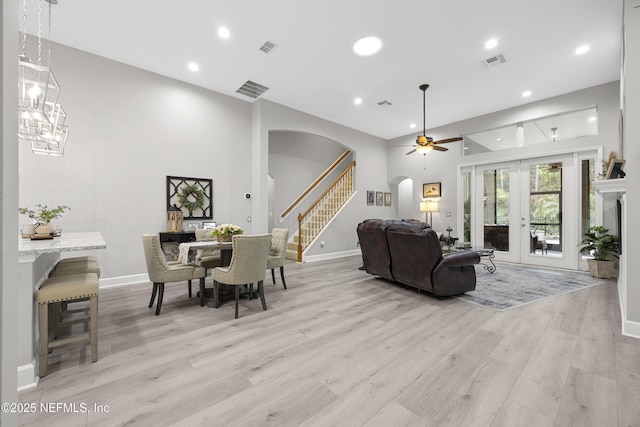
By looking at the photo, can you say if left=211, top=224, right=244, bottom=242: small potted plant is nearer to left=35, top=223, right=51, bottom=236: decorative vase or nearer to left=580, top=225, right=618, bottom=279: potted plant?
left=35, top=223, right=51, bottom=236: decorative vase

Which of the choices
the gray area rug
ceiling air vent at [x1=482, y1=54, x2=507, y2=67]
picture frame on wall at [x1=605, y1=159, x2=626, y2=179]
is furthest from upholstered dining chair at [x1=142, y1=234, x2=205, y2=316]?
ceiling air vent at [x1=482, y1=54, x2=507, y2=67]

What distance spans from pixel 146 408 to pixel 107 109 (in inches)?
187

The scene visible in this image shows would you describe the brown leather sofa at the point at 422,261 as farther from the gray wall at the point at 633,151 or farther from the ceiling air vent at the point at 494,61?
the ceiling air vent at the point at 494,61

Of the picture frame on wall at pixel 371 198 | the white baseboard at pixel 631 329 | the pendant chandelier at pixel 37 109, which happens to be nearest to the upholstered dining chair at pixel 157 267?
the pendant chandelier at pixel 37 109

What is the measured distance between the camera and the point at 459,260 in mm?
3666

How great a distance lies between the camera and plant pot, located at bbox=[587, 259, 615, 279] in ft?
16.0

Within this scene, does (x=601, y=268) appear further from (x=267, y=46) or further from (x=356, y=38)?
(x=267, y=46)

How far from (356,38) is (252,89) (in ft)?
8.32

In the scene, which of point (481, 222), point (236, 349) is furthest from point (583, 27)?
point (236, 349)

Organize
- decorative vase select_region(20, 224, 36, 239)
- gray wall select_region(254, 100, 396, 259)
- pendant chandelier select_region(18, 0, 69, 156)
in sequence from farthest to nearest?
gray wall select_region(254, 100, 396, 259), decorative vase select_region(20, 224, 36, 239), pendant chandelier select_region(18, 0, 69, 156)

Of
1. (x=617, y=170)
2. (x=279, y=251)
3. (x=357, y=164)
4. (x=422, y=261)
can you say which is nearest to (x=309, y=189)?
(x=357, y=164)

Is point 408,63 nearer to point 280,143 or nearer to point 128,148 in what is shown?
point 280,143

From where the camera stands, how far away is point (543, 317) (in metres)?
3.15

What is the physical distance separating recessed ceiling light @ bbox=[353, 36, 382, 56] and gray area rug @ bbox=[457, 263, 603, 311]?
3949 mm
